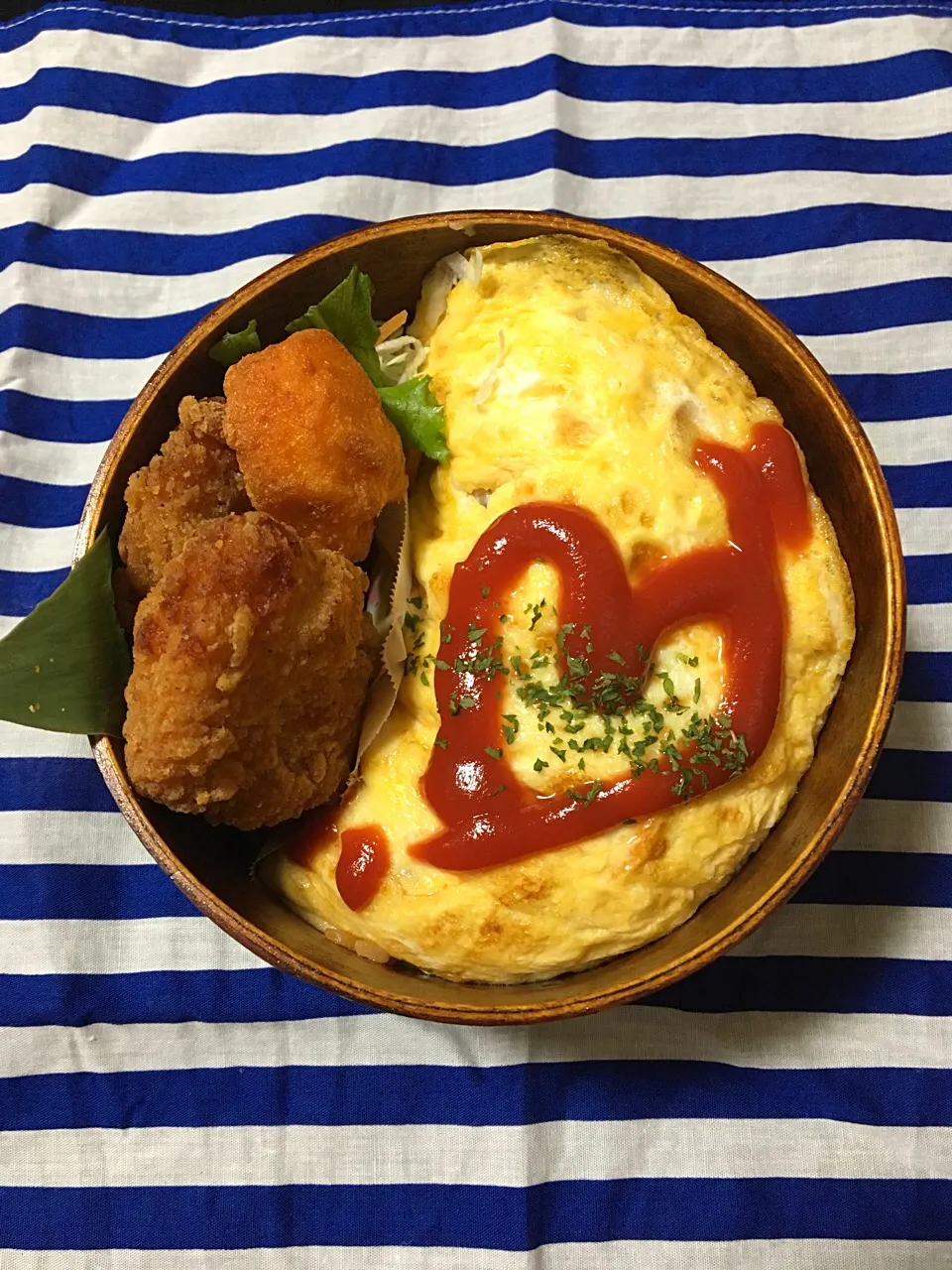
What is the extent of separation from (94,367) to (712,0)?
94.2 inches

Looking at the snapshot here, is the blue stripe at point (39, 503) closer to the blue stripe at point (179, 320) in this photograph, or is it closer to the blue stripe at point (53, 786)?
the blue stripe at point (179, 320)

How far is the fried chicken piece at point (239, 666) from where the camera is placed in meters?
2.06

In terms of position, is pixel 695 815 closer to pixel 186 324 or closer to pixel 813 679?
pixel 813 679

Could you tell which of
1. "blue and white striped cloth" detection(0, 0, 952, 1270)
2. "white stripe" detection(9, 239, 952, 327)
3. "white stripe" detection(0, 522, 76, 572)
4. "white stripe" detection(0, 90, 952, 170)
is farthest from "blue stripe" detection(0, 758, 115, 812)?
"white stripe" detection(0, 90, 952, 170)

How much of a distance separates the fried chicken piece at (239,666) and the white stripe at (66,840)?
86cm

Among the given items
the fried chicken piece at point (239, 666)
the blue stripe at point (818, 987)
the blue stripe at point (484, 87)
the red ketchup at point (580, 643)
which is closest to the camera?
the fried chicken piece at point (239, 666)

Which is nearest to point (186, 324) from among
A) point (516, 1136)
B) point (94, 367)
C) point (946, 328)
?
point (94, 367)

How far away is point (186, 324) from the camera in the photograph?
337 centimetres

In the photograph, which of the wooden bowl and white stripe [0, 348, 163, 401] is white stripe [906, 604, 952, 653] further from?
white stripe [0, 348, 163, 401]

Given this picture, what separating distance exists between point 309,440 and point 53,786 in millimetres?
1424

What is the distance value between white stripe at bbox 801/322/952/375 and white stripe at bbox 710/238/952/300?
0.17m

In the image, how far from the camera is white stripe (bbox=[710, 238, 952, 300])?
132 inches

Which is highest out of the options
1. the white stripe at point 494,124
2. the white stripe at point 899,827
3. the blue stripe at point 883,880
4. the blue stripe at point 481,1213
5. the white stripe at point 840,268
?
the white stripe at point 494,124

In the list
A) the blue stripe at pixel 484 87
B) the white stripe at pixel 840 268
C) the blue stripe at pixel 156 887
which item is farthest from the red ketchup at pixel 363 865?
the blue stripe at pixel 484 87
